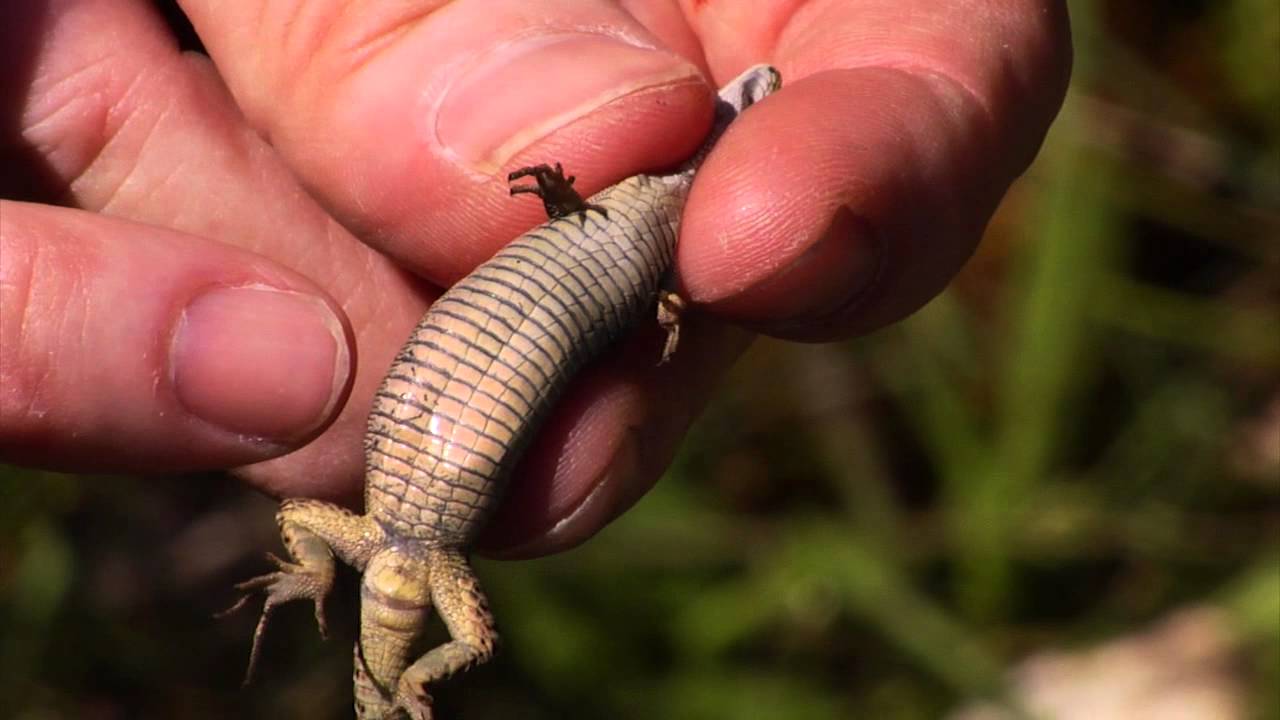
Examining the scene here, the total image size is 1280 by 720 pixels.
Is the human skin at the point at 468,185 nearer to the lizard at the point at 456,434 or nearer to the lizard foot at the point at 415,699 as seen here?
the lizard at the point at 456,434

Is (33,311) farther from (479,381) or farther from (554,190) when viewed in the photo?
(554,190)

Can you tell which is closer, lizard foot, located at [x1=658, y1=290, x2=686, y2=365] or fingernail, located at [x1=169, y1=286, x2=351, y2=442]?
fingernail, located at [x1=169, y1=286, x2=351, y2=442]

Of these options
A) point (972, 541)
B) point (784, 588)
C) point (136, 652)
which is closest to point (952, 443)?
point (972, 541)

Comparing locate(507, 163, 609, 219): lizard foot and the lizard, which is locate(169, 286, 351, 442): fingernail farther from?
locate(507, 163, 609, 219): lizard foot

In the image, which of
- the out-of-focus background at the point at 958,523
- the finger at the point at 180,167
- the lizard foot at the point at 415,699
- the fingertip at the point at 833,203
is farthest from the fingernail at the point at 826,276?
the out-of-focus background at the point at 958,523

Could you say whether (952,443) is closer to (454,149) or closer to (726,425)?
(726,425)

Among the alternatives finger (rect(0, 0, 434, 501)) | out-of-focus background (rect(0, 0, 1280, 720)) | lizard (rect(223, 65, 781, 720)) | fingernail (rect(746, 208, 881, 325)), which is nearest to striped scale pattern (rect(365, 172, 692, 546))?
lizard (rect(223, 65, 781, 720))
